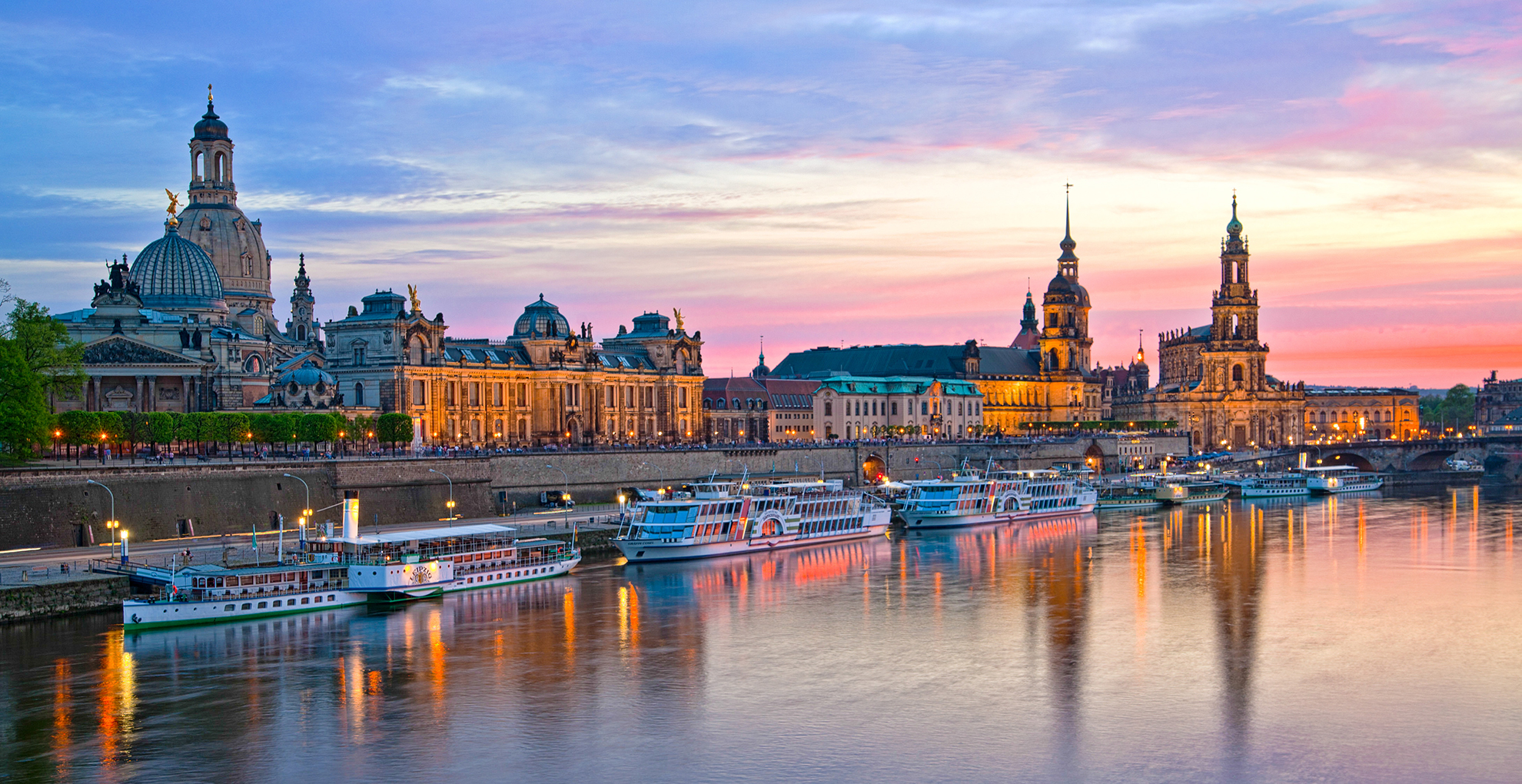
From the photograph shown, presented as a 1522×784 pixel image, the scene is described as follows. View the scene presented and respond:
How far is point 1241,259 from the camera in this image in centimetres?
18125

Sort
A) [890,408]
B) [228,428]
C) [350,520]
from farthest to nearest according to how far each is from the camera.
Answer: [890,408] → [228,428] → [350,520]

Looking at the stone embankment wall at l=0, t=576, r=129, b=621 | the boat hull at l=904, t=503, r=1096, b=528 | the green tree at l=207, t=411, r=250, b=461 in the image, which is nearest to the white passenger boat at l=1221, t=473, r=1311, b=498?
the boat hull at l=904, t=503, r=1096, b=528

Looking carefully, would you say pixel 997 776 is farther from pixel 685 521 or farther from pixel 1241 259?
pixel 1241 259

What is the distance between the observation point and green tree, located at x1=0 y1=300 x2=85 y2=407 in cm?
7044

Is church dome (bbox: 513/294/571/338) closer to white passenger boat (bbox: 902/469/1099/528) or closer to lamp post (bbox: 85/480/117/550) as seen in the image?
white passenger boat (bbox: 902/469/1099/528)

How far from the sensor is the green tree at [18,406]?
64750 millimetres

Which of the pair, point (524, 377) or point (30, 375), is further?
point (524, 377)

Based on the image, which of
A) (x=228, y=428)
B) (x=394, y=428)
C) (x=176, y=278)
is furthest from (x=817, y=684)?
(x=176, y=278)

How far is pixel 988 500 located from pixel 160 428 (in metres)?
50.2

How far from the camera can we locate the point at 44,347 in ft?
233

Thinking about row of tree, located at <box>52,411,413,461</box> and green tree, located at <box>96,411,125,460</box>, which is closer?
row of tree, located at <box>52,411,413,461</box>

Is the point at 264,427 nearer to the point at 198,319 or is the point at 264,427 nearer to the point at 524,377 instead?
the point at 198,319

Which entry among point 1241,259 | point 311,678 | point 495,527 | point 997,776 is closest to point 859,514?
point 495,527

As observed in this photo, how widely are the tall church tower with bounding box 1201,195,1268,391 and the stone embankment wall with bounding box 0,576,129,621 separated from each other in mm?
146027
